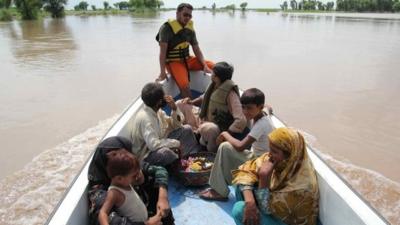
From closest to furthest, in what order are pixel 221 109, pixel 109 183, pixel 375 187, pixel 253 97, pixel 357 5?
1. pixel 109 183
2. pixel 253 97
3. pixel 221 109
4. pixel 375 187
5. pixel 357 5

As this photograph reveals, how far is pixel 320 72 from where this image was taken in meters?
11.8

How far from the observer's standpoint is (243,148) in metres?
2.42

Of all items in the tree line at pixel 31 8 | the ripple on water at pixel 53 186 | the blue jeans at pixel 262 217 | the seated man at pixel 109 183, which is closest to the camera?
the seated man at pixel 109 183

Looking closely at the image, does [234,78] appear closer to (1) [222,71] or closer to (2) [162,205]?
(1) [222,71]

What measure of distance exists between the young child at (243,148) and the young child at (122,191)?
0.78 metres

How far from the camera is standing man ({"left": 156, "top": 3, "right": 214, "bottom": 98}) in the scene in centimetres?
442

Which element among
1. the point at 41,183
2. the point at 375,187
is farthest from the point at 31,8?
the point at 375,187

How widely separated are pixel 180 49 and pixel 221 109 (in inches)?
68.0

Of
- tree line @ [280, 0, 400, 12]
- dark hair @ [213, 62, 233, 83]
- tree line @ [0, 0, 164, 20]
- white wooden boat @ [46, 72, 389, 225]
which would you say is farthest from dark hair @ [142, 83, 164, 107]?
tree line @ [280, 0, 400, 12]

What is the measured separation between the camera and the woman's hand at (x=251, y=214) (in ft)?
6.34

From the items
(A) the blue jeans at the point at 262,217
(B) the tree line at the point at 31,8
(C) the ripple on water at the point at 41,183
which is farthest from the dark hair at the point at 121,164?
(B) the tree line at the point at 31,8

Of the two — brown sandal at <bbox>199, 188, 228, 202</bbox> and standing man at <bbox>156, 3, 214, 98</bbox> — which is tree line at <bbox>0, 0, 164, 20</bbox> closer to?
standing man at <bbox>156, 3, 214, 98</bbox>

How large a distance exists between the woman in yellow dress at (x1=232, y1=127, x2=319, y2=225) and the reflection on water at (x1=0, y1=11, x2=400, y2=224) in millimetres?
2512

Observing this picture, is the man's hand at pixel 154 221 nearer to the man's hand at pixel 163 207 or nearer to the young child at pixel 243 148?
the man's hand at pixel 163 207
